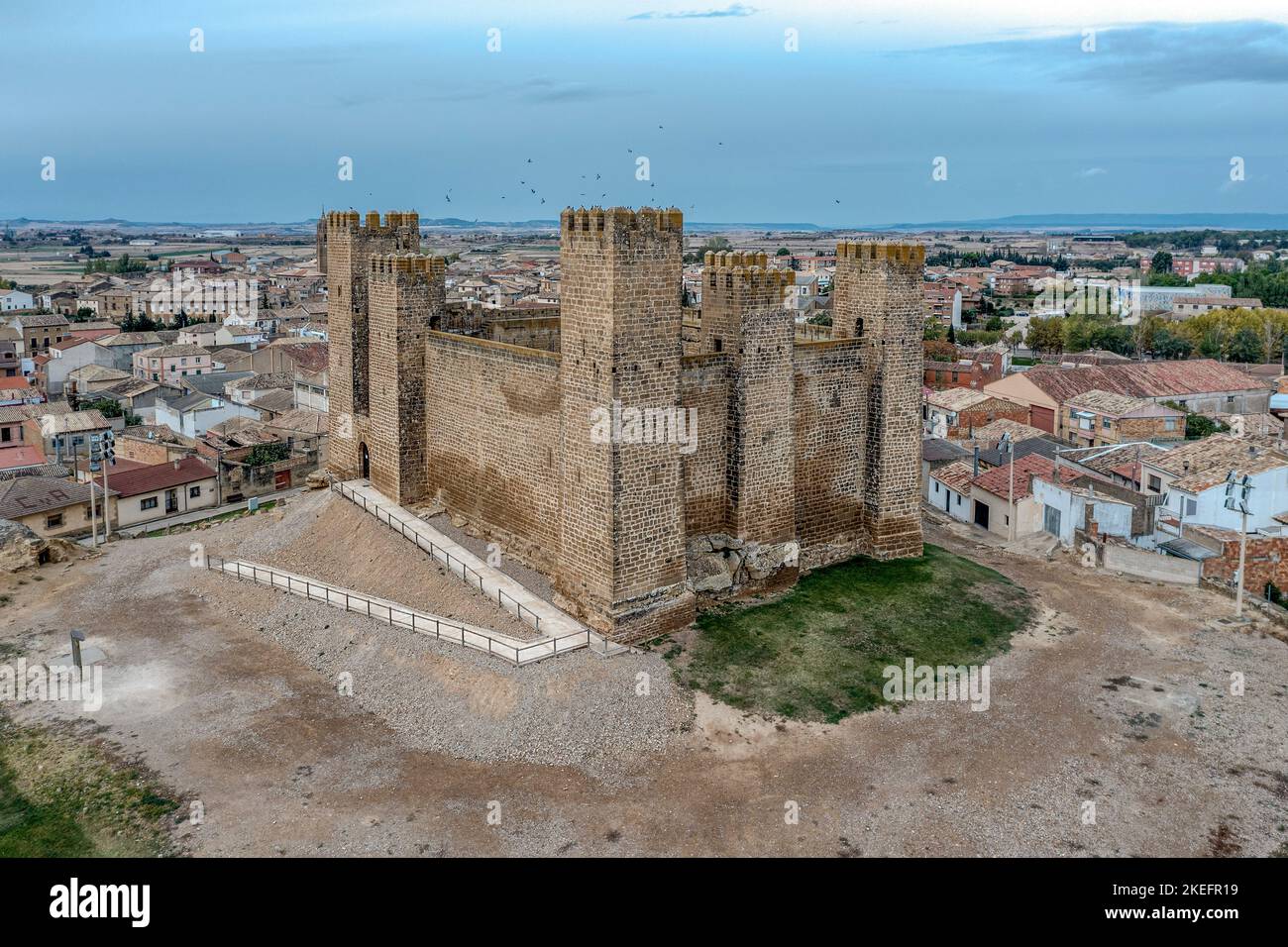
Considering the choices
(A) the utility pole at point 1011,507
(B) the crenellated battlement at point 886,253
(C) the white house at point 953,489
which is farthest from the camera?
(C) the white house at point 953,489

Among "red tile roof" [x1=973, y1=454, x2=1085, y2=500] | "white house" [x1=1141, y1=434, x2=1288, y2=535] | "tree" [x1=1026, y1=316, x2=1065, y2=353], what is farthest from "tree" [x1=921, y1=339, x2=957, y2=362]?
"white house" [x1=1141, y1=434, x2=1288, y2=535]

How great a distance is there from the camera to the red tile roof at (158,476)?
3738 centimetres

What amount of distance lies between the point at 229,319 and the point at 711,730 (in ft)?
270

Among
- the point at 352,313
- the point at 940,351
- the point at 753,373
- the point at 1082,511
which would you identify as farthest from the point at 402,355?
the point at 940,351

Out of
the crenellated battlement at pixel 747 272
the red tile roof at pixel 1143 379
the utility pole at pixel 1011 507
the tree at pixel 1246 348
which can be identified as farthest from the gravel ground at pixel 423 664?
the tree at pixel 1246 348

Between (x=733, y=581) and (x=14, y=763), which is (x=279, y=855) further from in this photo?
(x=733, y=581)

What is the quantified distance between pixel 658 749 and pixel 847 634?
582 centimetres

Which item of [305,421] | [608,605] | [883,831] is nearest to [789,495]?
[608,605]

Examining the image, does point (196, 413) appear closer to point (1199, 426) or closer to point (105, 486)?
point (105, 486)

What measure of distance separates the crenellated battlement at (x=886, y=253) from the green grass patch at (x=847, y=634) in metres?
7.33

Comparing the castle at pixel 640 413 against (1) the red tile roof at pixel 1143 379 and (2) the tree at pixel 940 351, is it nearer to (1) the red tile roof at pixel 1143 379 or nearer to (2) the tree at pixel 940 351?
(1) the red tile roof at pixel 1143 379

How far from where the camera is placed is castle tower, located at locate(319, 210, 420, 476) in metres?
29.3
